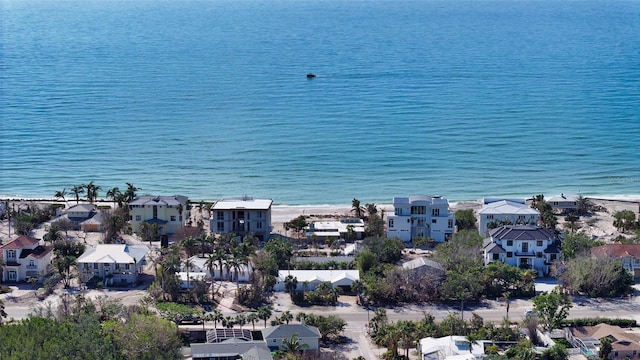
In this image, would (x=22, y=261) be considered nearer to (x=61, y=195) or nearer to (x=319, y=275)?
(x=61, y=195)

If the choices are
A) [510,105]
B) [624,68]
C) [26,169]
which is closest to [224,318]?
[26,169]

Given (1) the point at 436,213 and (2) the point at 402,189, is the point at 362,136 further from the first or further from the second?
(1) the point at 436,213

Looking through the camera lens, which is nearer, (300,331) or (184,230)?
(300,331)

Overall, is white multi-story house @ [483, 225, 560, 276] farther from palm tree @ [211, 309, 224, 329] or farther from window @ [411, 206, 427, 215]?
palm tree @ [211, 309, 224, 329]

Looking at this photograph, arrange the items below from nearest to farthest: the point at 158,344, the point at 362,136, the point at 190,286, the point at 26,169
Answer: the point at 158,344
the point at 190,286
the point at 26,169
the point at 362,136

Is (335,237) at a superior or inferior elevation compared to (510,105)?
inferior

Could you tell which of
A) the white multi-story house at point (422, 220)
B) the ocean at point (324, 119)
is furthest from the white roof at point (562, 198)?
the white multi-story house at point (422, 220)
